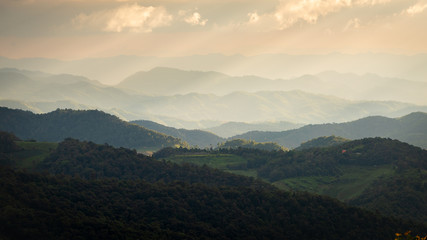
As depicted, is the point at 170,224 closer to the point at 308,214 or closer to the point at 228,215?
the point at 228,215

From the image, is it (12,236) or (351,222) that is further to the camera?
(351,222)

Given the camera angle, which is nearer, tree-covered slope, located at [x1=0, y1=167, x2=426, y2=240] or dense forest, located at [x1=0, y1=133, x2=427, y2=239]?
tree-covered slope, located at [x1=0, y1=167, x2=426, y2=240]

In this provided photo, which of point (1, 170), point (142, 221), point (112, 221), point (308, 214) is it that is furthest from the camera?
point (308, 214)

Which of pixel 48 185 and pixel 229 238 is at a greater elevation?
pixel 48 185

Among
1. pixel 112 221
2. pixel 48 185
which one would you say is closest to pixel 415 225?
pixel 112 221

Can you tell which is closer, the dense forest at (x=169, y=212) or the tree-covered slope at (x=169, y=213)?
the tree-covered slope at (x=169, y=213)

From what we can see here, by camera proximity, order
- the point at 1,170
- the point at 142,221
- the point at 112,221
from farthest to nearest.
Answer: the point at 1,170
the point at 142,221
the point at 112,221

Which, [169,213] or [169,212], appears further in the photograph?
[169,212]

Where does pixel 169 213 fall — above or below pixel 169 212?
below
